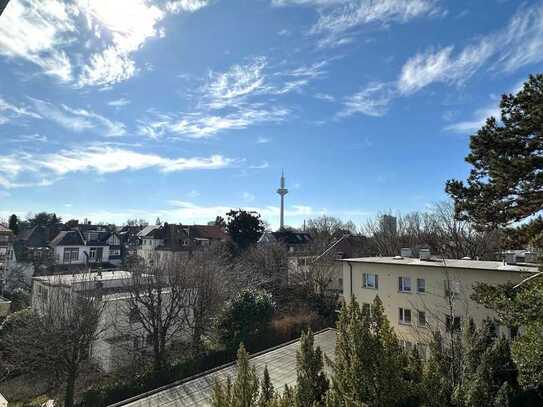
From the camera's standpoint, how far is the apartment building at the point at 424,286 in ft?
55.0

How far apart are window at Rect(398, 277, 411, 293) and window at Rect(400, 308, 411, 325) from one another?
119 cm

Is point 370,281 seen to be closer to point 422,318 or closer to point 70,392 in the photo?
point 422,318

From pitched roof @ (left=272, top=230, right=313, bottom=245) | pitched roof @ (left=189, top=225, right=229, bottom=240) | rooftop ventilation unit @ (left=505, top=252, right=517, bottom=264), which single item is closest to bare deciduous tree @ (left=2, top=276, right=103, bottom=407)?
rooftop ventilation unit @ (left=505, top=252, right=517, bottom=264)

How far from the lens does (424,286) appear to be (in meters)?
19.3

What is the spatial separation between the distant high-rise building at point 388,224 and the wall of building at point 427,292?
20738 mm

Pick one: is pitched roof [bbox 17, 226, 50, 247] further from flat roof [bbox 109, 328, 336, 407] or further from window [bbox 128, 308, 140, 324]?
flat roof [bbox 109, 328, 336, 407]

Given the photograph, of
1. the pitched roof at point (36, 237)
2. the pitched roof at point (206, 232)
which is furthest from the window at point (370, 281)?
the pitched roof at point (36, 237)

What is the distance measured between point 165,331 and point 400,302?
1405 cm

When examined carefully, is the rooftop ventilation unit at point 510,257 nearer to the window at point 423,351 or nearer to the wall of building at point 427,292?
the wall of building at point 427,292

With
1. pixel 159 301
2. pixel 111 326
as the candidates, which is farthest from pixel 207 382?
pixel 111 326

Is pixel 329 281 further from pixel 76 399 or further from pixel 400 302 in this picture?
pixel 76 399

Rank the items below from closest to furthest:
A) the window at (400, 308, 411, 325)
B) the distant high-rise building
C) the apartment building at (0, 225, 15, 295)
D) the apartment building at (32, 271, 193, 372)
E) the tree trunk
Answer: the tree trunk < the apartment building at (32, 271, 193, 372) < the window at (400, 308, 411, 325) < the apartment building at (0, 225, 15, 295) < the distant high-rise building

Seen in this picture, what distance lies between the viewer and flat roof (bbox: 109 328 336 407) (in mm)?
13453

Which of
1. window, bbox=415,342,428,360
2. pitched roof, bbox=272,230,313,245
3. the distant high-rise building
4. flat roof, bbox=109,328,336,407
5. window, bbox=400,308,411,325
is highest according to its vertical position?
the distant high-rise building
